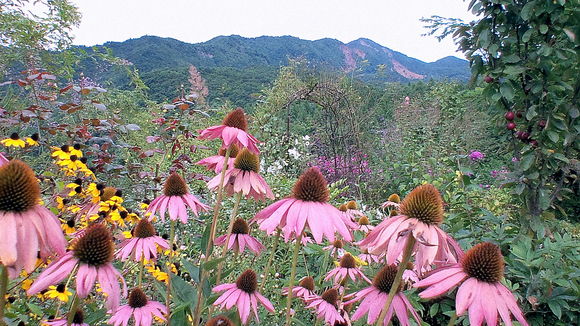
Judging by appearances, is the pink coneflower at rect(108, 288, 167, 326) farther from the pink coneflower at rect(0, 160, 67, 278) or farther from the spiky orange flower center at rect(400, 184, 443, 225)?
the spiky orange flower center at rect(400, 184, 443, 225)

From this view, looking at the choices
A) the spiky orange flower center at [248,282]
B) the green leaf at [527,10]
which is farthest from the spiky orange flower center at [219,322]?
the green leaf at [527,10]

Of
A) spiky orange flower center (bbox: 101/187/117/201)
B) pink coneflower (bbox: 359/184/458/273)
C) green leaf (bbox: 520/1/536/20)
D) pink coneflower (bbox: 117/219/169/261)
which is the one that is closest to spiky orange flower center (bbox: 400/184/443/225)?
pink coneflower (bbox: 359/184/458/273)

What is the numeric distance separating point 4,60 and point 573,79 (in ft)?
16.8

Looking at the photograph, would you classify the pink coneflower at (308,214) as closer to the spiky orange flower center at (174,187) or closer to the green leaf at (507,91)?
the spiky orange flower center at (174,187)

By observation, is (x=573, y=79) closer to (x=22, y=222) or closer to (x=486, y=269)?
(x=486, y=269)

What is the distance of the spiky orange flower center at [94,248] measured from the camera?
728mm

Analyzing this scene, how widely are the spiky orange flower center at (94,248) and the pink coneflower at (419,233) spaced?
505 millimetres

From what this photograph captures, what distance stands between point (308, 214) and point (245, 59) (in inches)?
804

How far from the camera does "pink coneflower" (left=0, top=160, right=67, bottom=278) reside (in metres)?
0.54

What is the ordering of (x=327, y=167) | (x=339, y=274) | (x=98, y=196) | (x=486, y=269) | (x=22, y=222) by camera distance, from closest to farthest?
(x=22, y=222) < (x=486, y=269) < (x=339, y=274) < (x=98, y=196) < (x=327, y=167)

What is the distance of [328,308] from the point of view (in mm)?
1082

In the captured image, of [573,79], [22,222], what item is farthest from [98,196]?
[573,79]

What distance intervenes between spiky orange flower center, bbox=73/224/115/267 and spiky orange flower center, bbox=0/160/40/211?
0.12 m

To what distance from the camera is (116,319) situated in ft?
2.94
